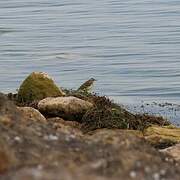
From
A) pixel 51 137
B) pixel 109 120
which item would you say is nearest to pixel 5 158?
pixel 51 137

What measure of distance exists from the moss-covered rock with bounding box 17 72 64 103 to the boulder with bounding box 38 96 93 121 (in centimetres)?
200

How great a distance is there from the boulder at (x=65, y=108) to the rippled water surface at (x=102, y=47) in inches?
274

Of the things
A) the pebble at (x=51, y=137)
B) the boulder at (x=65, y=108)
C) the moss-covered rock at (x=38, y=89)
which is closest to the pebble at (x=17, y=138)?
the pebble at (x=51, y=137)

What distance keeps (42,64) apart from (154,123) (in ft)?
A: 44.7

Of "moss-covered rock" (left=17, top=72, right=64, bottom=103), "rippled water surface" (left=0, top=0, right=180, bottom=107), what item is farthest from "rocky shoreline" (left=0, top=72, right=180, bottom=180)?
"rippled water surface" (left=0, top=0, right=180, bottom=107)

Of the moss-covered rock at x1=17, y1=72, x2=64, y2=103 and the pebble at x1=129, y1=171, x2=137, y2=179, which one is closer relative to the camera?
the pebble at x1=129, y1=171, x2=137, y2=179

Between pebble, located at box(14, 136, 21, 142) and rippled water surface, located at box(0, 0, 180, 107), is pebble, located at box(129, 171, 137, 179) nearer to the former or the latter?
pebble, located at box(14, 136, 21, 142)

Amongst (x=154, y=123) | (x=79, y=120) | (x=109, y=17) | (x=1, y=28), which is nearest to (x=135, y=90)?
(x=154, y=123)

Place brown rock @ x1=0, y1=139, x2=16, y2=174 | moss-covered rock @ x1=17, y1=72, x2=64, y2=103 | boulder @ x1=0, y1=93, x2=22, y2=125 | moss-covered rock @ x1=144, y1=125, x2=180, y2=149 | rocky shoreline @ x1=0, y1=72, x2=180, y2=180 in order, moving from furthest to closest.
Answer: moss-covered rock @ x1=17, y1=72, x2=64, y2=103
moss-covered rock @ x1=144, y1=125, x2=180, y2=149
boulder @ x1=0, y1=93, x2=22, y2=125
brown rock @ x1=0, y1=139, x2=16, y2=174
rocky shoreline @ x1=0, y1=72, x2=180, y2=180

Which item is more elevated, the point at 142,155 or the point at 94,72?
the point at 142,155

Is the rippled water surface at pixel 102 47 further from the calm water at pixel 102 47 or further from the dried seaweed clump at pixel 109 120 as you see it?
the dried seaweed clump at pixel 109 120

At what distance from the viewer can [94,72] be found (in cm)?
2980

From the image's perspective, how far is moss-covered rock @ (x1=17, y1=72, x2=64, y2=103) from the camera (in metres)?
19.3

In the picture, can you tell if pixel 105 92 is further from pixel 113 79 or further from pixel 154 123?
pixel 154 123
